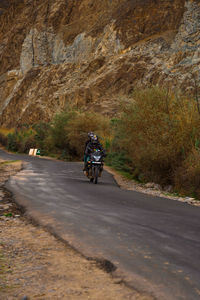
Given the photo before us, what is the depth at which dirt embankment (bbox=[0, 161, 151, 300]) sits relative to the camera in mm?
3127

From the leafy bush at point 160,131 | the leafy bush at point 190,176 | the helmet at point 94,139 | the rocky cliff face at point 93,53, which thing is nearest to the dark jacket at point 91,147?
the helmet at point 94,139

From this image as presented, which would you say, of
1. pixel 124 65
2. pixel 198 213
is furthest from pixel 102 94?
pixel 198 213

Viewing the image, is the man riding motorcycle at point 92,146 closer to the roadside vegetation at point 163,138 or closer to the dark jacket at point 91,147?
the dark jacket at point 91,147

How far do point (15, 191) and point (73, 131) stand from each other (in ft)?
75.1

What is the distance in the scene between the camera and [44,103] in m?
55.2

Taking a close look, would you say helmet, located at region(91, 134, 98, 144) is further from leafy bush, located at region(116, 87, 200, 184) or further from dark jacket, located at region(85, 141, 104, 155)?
leafy bush, located at region(116, 87, 200, 184)

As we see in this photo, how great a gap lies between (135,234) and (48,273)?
5.71 feet

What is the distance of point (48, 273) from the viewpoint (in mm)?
3688

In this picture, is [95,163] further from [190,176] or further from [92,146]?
[190,176]

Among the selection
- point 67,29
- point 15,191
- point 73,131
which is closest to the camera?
point 15,191

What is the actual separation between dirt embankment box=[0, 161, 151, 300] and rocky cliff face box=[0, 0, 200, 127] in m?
24.7

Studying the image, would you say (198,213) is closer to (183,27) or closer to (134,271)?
(134,271)

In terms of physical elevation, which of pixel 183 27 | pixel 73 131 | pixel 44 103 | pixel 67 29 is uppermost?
pixel 67 29

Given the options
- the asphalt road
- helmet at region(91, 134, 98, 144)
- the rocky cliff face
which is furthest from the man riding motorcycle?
the rocky cliff face
